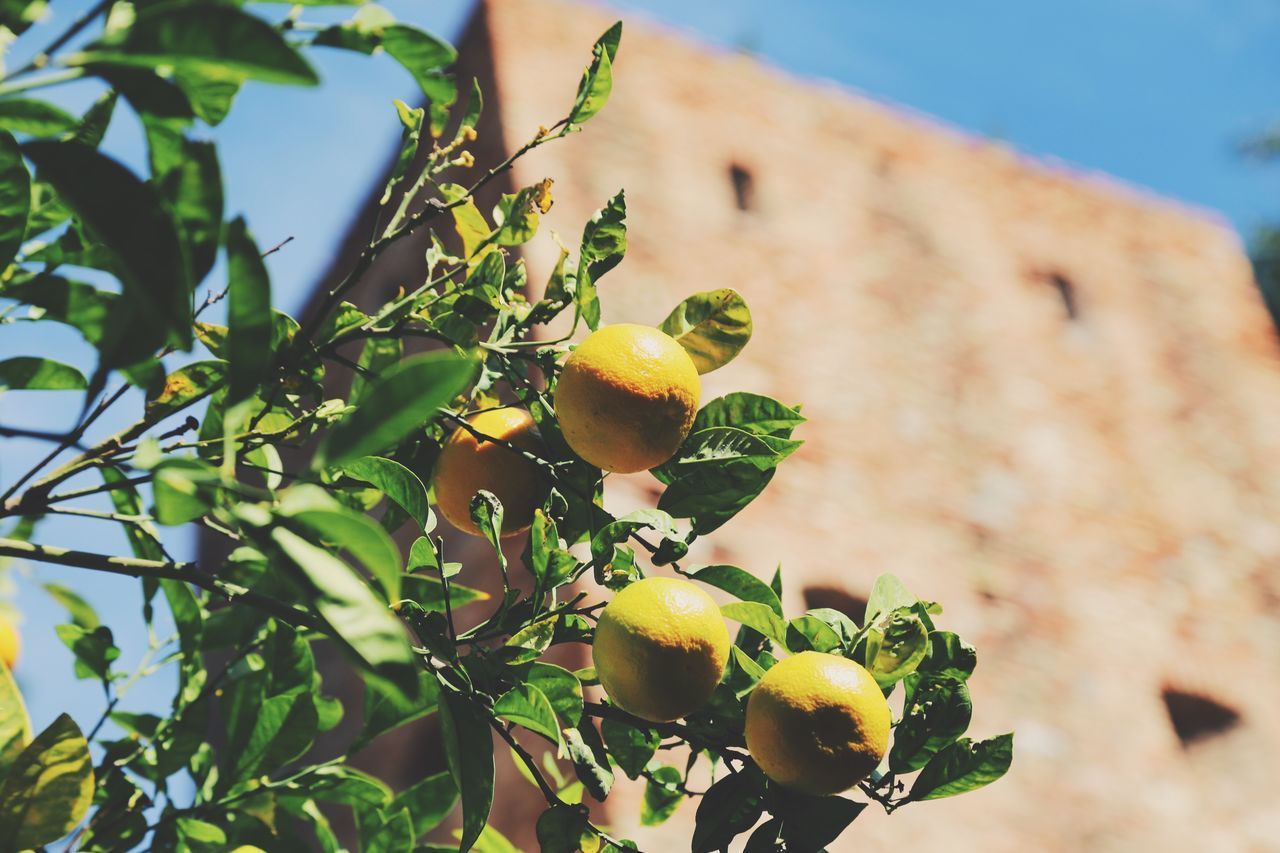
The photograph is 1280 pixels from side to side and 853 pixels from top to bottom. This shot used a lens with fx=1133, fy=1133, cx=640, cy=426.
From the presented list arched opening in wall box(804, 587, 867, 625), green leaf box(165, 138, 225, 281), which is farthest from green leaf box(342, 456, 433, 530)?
arched opening in wall box(804, 587, 867, 625)

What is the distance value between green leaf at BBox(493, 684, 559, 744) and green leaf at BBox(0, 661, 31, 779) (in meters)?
0.32

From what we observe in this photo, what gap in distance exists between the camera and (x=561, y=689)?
0.69 m

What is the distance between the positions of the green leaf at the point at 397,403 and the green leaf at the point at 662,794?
1.64ft

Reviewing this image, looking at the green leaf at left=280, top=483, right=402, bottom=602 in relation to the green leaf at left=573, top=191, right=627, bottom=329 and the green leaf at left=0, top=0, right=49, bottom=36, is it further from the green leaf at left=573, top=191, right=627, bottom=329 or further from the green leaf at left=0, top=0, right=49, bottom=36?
the green leaf at left=573, top=191, right=627, bottom=329

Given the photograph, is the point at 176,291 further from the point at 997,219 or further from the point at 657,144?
the point at 997,219

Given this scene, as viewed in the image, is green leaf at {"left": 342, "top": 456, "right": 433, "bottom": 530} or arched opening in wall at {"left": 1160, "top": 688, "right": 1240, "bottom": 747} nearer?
green leaf at {"left": 342, "top": 456, "right": 433, "bottom": 530}

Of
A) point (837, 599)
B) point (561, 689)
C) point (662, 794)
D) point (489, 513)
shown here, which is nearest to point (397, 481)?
point (489, 513)

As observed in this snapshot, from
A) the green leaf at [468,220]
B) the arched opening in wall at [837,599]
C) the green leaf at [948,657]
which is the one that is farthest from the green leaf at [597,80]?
the arched opening in wall at [837,599]

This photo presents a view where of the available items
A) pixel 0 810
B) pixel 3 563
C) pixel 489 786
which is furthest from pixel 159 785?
pixel 3 563

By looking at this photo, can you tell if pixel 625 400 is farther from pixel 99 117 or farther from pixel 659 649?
pixel 99 117

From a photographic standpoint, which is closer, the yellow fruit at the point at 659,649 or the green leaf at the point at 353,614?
the green leaf at the point at 353,614

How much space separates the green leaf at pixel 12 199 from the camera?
603mm

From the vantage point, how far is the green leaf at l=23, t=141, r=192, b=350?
18.0 inches

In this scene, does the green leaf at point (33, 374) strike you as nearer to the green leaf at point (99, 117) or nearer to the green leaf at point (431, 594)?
the green leaf at point (99, 117)
